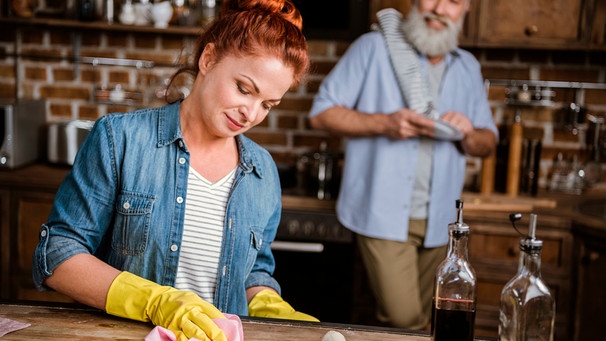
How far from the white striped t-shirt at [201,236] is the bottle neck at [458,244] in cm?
55

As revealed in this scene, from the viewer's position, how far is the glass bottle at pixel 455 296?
1.35m

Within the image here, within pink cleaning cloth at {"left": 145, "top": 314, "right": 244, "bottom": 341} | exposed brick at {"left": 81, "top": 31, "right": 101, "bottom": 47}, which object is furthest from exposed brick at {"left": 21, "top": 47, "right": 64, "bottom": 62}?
pink cleaning cloth at {"left": 145, "top": 314, "right": 244, "bottom": 341}

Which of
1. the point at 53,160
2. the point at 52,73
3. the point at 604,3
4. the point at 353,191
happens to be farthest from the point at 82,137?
the point at 604,3

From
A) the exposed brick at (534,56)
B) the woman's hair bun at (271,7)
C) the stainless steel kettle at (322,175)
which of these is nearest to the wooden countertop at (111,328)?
the woman's hair bun at (271,7)

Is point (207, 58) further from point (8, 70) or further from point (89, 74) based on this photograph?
point (8, 70)

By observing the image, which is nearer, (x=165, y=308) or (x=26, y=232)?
(x=165, y=308)

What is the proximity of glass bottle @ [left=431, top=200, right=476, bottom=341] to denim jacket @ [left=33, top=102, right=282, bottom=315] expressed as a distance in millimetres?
519

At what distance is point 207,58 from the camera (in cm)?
164

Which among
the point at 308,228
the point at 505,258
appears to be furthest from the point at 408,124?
the point at 505,258

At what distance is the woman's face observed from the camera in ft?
5.20

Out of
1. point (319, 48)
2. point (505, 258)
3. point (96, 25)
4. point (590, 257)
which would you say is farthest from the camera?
point (319, 48)

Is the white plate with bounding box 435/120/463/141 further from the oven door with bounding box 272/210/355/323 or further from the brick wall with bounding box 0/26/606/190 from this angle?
the brick wall with bounding box 0/26/606/190

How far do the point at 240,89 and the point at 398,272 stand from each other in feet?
4.84

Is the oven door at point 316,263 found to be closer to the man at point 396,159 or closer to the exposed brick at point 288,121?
the man at point 396,159
